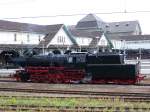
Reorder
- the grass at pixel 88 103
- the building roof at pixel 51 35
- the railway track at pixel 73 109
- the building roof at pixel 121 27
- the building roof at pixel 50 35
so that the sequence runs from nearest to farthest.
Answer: the railway track at pixel 73 109, the grass at pixel 88 103, the building roof at pixel 50 35, the building roof at pixel 51 35, the building roof at pixel 121 27

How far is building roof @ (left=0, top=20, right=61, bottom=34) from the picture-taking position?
5789 cm

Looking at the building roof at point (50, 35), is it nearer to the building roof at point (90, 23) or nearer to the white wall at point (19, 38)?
the white wall at point (19, 38)

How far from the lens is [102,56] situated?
1115 inches

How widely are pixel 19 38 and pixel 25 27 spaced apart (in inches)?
166

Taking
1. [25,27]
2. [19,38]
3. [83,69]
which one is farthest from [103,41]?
[83,69]

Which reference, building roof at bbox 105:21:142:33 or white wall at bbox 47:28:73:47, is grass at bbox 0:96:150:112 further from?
building roof at bbox 105:21:142:33

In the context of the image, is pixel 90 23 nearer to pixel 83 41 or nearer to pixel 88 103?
pixel 83 41

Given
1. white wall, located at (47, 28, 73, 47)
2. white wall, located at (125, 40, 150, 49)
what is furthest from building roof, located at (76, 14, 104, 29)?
white wall, located at (47, 28, 73, 47)

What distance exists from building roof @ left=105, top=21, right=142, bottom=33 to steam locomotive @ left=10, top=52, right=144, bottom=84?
9915cm

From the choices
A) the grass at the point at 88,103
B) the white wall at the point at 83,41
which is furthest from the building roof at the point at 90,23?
the grass at the point at 88,103

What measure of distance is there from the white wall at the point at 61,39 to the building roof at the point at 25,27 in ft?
4.01

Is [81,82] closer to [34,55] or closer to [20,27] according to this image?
[34,55]

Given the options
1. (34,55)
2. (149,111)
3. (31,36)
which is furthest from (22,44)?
(149,111)

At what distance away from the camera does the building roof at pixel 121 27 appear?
424 feet
